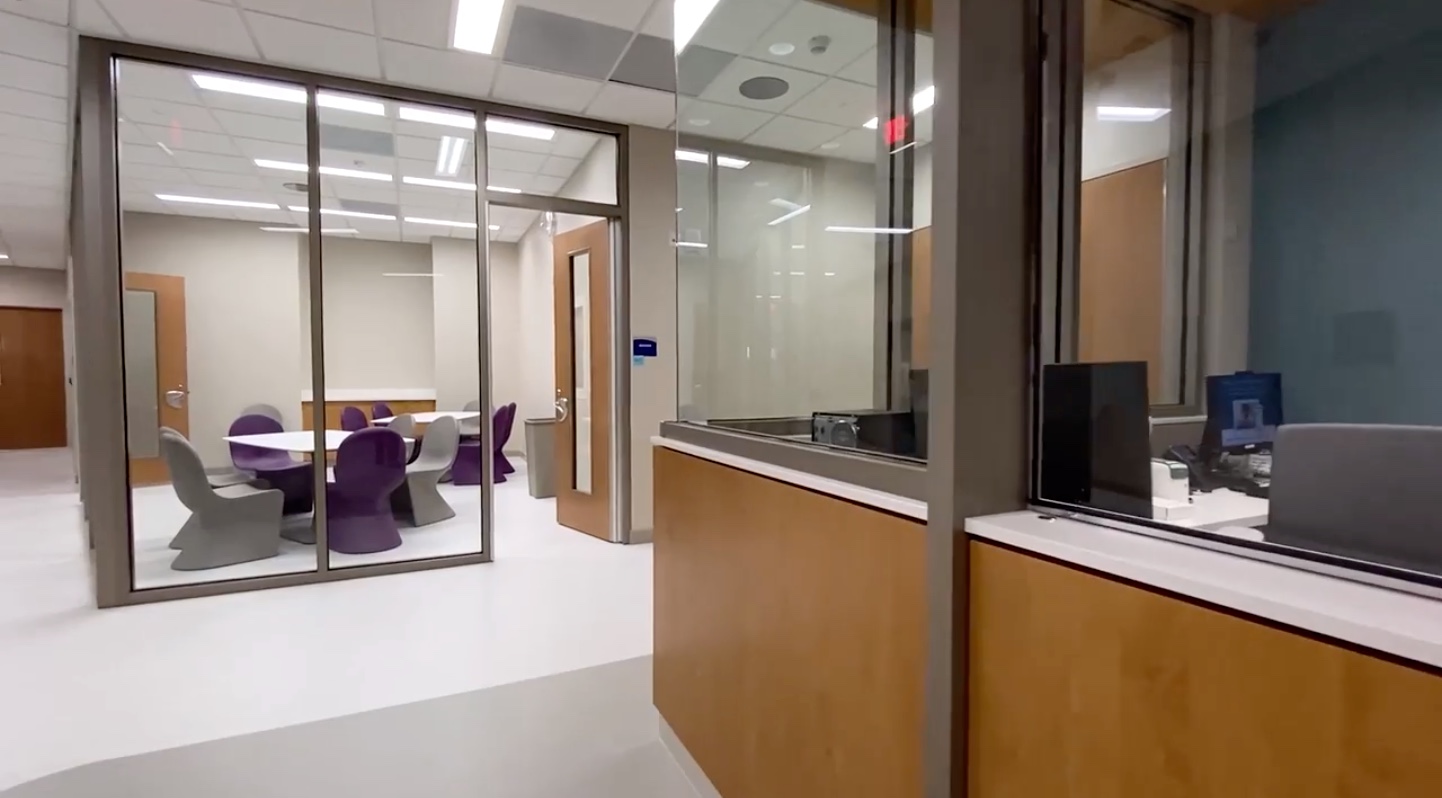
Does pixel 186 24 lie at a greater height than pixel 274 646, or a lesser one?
greater

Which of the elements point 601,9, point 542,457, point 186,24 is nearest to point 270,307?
point 542,457

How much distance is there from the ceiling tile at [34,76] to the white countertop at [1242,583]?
5.52 metres

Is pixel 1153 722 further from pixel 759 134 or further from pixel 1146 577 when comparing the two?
pixel 759 134

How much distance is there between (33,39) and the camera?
12.1ft

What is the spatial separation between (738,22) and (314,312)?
3.24 metres

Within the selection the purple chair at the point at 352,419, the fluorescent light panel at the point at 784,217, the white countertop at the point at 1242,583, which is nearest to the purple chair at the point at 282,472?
the purple chair at the point at 352,419

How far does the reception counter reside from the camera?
757mm

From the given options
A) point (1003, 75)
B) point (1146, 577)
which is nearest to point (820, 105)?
point (1003, 75)

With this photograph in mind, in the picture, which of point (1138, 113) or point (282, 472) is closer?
point (1138, 113)

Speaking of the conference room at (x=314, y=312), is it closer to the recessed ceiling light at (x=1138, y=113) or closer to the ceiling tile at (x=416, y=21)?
the ceiling tile at (x=416, y=21)

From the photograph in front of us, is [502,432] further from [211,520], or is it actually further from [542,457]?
[211,520]

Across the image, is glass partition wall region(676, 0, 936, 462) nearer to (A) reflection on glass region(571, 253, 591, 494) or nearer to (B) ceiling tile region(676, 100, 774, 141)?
(B) ceiling tile region(676, 100, 774, 141)

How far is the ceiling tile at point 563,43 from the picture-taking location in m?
3.75

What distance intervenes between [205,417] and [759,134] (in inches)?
230
